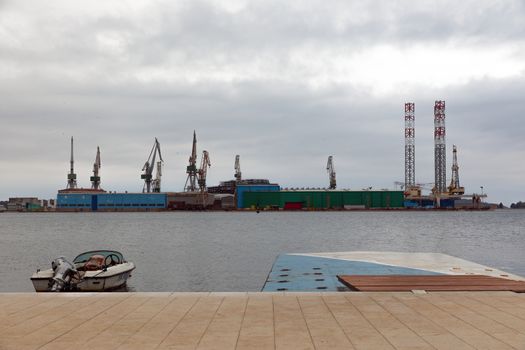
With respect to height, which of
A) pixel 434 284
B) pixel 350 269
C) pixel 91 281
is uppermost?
pixel 434 284

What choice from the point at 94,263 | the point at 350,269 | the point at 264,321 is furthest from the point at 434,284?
the point at 94,263

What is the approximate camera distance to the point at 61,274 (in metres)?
23.6

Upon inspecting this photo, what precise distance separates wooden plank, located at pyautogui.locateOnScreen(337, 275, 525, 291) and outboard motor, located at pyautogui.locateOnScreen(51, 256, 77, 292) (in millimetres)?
11464

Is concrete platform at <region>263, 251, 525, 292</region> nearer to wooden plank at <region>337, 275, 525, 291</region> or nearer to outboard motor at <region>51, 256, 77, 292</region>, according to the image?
wooden plank at <region>337, 275, 525, 291</region>

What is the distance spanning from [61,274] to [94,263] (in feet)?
11.3

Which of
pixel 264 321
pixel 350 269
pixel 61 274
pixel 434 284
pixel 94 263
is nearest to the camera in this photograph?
pixel 264 321

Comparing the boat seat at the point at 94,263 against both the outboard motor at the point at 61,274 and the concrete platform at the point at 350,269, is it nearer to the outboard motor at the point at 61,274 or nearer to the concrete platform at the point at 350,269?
the outboard motor at the point at 61,274

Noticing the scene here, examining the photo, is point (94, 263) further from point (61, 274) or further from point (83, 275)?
point (61, 274)

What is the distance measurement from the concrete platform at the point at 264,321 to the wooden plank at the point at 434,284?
1.56 metres

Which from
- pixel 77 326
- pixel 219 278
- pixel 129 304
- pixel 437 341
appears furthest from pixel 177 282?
pixel 437 341

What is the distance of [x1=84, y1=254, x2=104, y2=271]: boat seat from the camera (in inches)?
1045


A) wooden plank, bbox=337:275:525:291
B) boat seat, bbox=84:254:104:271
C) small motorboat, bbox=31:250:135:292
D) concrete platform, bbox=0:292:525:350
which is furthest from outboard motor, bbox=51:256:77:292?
wooden plank, bbox=337:275:525:291

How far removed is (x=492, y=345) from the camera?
31.1 feet

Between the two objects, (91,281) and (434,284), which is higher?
(434,284)
